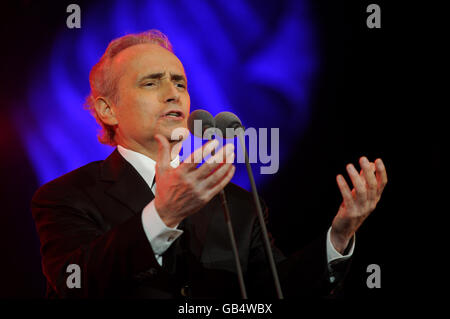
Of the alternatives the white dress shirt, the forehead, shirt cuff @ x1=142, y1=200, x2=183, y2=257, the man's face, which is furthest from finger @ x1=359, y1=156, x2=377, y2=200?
the forehead

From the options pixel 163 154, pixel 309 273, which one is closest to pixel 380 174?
pixel 309 273

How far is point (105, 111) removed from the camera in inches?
89.6

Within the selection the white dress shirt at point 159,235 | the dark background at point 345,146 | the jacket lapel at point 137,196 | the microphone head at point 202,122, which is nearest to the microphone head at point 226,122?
the microphone head at point 202,122

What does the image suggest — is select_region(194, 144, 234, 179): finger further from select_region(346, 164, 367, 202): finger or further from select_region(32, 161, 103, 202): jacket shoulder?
select_region(32, 161, 103, 202): jacket shoulder

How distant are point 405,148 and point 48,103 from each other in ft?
6.54

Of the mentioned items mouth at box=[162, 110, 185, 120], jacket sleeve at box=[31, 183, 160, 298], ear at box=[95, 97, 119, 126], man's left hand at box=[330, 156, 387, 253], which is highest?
ear at box=[95, 97, 119, 126]

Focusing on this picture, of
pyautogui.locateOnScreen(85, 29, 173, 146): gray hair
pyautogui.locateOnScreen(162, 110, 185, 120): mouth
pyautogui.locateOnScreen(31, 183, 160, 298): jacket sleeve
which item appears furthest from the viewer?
pyautogui.locateOnScreen(85, 29, 173, 146): gray hair

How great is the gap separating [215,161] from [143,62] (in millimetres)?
977

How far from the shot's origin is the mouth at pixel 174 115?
80.6 inches

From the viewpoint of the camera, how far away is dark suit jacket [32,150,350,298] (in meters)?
1.45

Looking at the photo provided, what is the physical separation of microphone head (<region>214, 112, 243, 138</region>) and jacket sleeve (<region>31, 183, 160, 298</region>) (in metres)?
0.40

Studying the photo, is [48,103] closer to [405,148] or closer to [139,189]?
[139,189]

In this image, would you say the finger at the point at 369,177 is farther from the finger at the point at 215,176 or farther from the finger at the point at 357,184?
the finger at the point at 215,176

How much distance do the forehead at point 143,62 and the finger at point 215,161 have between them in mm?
896
